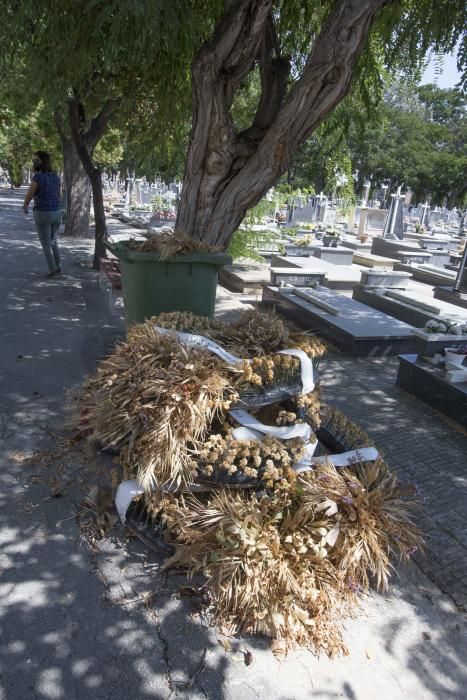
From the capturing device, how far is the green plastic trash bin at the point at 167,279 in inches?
169

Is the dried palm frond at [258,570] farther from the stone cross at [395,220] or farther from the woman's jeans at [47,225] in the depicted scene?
the stone cross at [395,220]

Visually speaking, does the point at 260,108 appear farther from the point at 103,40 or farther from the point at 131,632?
the point at 131,632

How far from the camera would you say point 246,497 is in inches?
115

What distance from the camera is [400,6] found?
5.18 metres

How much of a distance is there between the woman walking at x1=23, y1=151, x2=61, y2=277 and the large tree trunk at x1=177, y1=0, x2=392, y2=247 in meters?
4.21

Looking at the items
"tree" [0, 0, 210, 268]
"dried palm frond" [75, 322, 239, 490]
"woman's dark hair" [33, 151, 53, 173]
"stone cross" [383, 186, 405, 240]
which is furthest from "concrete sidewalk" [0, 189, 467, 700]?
"stone cross" [383, 186, 405, 240]

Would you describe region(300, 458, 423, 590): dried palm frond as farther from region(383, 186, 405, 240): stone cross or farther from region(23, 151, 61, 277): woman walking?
region(383, 186, 405, 240): stone cross

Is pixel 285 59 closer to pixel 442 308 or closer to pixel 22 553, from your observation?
pixel 442 308

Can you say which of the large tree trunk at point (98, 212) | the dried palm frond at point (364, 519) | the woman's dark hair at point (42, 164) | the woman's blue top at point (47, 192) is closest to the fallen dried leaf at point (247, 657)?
the dried palm frond at point (364, 519)

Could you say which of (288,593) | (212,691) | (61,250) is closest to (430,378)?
(288,593)

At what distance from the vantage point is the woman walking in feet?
27.7

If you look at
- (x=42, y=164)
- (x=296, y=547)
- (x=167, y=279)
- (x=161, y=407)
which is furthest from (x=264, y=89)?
(x=296, y=547)

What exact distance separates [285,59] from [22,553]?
5.33 meters

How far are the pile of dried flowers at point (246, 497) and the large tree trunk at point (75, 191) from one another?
12.9 meters
